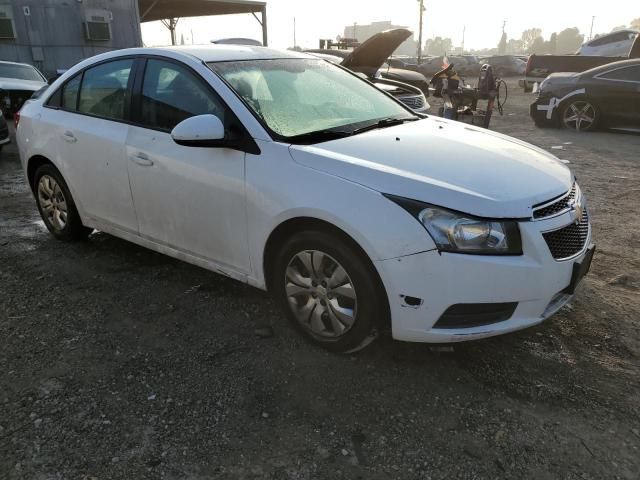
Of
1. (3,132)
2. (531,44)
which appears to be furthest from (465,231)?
(531,44)

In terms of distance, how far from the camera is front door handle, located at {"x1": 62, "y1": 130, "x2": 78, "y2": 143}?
13.2 feet

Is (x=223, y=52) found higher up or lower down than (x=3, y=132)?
higher up

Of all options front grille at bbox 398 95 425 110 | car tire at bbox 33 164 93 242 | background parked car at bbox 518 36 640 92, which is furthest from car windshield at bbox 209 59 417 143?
background parked car at bbox 518 36 640 92

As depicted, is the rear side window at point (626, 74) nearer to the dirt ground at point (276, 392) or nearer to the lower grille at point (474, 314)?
the dirt ground at point (276, 392)

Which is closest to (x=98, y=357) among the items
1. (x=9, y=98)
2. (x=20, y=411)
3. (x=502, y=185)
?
(x=20, y=411)

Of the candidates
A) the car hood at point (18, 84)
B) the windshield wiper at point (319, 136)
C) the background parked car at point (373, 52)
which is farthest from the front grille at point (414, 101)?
the car hood at point (18, 84)

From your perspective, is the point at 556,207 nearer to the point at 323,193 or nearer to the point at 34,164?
the point at 323,193

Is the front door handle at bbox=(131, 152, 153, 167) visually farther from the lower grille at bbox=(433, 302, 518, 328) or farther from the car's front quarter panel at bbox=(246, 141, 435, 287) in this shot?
the lower grille at bbox=(433, 302, 518, 328)

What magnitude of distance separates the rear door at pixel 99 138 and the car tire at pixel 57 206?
0.22 metres

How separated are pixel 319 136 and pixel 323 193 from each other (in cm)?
54

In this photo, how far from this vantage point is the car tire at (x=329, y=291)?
263 cm

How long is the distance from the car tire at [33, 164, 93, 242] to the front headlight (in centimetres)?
309

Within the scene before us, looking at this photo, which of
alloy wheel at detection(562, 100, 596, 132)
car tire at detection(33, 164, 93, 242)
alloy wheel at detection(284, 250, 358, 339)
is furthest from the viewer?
alloy wheel at detection(562, 100, 596, 132)

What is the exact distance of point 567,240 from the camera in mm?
2689
